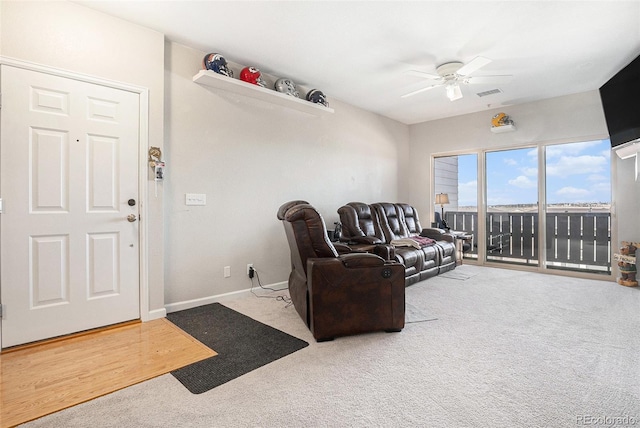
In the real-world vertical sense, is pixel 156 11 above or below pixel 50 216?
above

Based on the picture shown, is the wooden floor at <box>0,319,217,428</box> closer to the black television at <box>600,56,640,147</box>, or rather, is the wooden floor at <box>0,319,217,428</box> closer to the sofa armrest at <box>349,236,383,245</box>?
the sofa armrest at <box>349,236,383,245</box>

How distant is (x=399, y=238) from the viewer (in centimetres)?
493

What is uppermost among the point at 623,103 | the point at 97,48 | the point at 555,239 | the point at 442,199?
the point at 97,48

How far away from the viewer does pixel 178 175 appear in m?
3.25

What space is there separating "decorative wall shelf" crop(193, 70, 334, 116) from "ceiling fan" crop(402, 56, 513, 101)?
56.3 inches

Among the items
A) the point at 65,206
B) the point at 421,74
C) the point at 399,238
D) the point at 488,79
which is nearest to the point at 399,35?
the point at 421,74

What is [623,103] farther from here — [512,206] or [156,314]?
[156,314]

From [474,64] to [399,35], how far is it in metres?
0.94

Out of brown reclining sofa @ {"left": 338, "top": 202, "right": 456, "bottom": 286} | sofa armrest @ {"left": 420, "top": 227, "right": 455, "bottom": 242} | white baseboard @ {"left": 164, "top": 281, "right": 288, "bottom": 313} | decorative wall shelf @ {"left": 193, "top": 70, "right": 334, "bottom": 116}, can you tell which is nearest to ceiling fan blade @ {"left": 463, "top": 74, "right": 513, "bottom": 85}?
decorative wall shelf @ {"left": 193, "top": 70, "right": 334, "bottom": 116}

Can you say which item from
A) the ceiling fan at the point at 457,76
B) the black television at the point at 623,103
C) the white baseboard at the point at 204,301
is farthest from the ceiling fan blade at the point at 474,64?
the white baseboard at the point at 204,301

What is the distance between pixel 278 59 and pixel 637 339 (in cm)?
426

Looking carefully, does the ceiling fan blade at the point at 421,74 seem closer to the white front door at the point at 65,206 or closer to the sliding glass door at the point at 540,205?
the sliding glass door at the point at 540,205

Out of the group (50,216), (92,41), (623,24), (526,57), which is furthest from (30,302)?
(623,24)

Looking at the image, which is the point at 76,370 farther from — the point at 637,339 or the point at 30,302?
the point at 637,339
